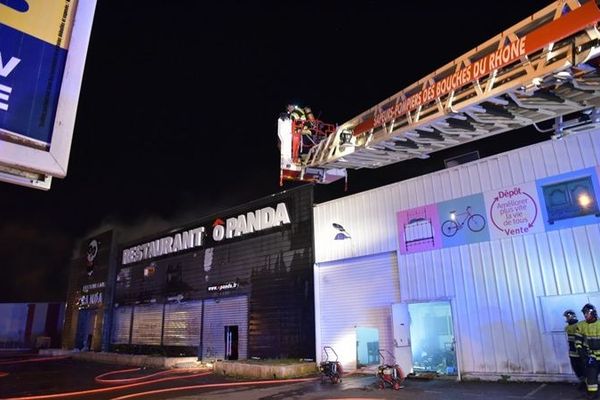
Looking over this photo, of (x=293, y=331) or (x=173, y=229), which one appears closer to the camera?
(x=293, y=331)

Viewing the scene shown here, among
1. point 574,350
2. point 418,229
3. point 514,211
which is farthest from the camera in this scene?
point 418,229

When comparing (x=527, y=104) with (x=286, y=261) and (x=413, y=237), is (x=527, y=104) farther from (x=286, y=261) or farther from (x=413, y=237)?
(x=286, y=261)

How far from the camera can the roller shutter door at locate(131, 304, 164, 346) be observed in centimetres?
2452

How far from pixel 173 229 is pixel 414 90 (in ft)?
60.6

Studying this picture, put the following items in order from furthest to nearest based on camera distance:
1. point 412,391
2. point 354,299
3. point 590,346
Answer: point 354,299 → point 412,391 → point 590,346

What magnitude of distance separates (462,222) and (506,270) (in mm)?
1905

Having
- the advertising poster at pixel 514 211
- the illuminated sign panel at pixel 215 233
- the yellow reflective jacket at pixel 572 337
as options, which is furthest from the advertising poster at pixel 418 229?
the illuminated sign panel at pixel 215 233

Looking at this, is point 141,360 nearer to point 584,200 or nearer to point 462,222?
point 462,222

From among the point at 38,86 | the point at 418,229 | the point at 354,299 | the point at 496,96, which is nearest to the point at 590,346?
the point at 496,96

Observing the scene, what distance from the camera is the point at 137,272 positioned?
27453 mm

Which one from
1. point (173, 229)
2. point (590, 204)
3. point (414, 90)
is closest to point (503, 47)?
point (414, 90)

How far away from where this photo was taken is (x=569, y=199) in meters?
11.1

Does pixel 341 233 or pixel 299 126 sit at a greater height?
pixel 299 126

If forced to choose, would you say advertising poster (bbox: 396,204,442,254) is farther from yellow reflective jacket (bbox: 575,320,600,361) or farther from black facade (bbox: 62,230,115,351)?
black facade (bbox: 62,230,115,351)
